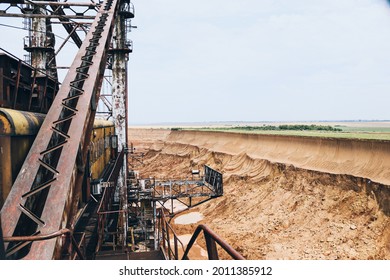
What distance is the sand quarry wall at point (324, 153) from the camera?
1927cm

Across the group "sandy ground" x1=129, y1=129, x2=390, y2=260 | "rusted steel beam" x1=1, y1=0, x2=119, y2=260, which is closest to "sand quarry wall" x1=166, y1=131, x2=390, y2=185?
"sandy ground" x1=129, y1=129, x2=390, y2=260

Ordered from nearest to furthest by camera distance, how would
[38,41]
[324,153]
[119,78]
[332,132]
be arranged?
[119,78], [38,41], [324,153], [332,132]

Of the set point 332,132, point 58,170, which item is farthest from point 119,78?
point 332,132

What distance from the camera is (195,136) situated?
5909 cm

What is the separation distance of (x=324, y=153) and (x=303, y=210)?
6.01 meters

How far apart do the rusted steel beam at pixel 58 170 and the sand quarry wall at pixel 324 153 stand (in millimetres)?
16544

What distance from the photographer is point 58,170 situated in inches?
209

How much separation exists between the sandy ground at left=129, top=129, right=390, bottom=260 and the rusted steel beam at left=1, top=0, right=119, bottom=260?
1400cm

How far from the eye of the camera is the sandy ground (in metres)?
16.5

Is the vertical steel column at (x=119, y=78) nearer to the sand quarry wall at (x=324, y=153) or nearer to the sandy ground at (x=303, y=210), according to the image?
the sandy ground at (x=303, y=210)

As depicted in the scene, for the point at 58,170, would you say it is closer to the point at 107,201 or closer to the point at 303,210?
the point at 107,201

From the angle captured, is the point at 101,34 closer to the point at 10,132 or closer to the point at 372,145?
the point at 10,132

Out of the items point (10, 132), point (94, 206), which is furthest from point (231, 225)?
point (10, 132)

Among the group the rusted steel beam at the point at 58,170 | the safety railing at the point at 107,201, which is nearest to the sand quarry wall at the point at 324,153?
the safety railing at the point at 107,201
